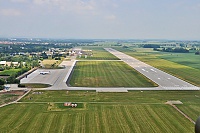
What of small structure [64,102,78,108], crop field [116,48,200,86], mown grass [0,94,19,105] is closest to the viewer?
small structure [64,102,78,108]

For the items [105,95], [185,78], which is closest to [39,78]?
[105,95]

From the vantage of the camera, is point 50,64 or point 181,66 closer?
point 181,66

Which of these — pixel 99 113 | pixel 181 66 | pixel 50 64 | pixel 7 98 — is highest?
pixel 181 66

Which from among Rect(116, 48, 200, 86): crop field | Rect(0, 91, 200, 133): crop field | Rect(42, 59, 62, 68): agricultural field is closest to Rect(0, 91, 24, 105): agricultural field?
Rect(0, 91, 200, 133): crop field

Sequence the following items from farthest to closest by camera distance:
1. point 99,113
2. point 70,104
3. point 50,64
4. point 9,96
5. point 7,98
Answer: point 50,64 → point 9,96 → point 7,98 → point 70,104 → point 99,113

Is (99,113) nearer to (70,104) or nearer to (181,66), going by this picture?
(70,104)

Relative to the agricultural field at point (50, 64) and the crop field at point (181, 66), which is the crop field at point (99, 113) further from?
the agricultural field at point (50, 64)

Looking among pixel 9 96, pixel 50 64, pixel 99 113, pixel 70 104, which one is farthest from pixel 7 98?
pixel 50 64

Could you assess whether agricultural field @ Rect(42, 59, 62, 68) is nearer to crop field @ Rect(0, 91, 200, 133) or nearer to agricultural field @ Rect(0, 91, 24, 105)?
agricultural field @ Rect(0, 91, 24, 105)
